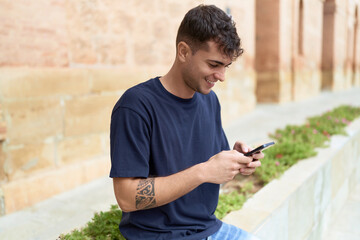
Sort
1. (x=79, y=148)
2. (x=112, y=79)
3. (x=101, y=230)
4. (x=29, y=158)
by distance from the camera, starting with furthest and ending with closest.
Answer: (x=112, y=79), (x=79, y=148), (x=29, y=158), (x=101, y=230)

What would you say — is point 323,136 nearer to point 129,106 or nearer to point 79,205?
point 79,205

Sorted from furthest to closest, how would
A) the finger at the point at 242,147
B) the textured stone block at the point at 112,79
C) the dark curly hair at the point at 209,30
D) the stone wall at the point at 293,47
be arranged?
the stone wall at the point at 293,47 < the textured stone block at the point at 112,79 < the finger at the point at 242,147 < the dark curly hair at the point at 209,30

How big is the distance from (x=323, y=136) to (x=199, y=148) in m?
3.99

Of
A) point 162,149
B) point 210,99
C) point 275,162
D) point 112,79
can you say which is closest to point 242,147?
point 210,99

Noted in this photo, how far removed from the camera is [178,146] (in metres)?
1.65

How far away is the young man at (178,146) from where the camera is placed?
1.47 m

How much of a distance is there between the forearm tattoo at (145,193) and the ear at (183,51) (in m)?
0.61

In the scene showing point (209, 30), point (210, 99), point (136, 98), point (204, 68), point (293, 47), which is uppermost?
point (209, 30)

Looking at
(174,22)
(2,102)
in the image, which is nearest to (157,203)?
(2,102)

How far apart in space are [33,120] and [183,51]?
2705 mm

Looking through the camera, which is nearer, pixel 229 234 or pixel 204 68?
pixel 204 68

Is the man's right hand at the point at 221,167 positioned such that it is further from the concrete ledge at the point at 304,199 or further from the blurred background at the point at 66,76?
the blurred background at the point at 66,76

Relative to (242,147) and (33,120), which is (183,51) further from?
(33,120)

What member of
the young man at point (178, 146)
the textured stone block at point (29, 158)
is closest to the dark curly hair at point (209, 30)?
the young man at point (178, 146)
